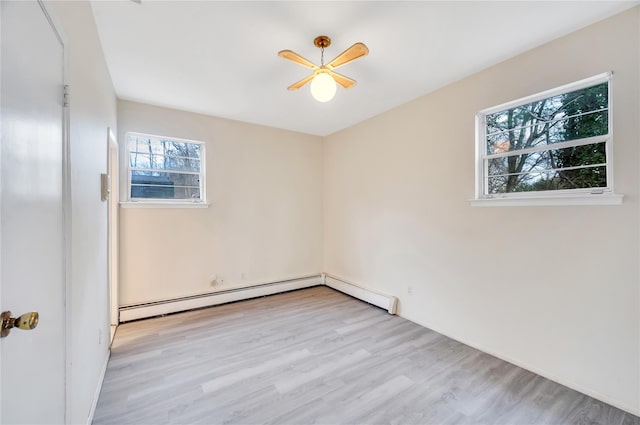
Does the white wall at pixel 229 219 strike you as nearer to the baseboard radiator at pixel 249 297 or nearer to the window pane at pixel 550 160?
the baseboard radiator at pixel 249 297

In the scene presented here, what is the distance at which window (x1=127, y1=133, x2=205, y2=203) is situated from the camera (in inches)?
135

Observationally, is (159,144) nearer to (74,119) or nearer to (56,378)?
(74,119)

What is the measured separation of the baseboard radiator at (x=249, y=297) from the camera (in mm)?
3320

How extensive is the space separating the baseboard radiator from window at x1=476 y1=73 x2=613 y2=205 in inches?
76.5

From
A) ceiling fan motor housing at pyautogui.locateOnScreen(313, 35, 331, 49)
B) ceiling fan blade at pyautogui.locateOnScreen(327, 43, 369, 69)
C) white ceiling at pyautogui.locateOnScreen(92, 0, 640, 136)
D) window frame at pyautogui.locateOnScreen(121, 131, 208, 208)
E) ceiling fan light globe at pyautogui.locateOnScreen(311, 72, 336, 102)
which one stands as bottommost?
window frame at pyautogui.locateOnScreen(121, 131, 208, 208)

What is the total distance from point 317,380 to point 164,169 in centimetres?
323

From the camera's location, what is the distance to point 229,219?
402cm

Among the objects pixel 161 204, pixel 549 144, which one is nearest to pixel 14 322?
pixel 161 204

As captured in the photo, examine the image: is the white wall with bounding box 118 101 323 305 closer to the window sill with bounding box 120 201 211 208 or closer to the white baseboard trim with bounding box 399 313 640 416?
the window sill with bounding box 120 201 211 208

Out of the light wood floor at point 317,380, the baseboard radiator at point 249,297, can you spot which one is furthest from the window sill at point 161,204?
the light wood floor at point 317,380

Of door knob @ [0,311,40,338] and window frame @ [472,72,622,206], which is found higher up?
window frame @ [472,72,622,206]

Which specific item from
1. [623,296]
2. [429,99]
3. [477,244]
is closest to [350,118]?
[429,99]

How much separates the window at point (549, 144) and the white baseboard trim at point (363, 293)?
5.66 feet

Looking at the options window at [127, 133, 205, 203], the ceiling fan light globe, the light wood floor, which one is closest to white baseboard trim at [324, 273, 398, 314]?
the light wood floor
